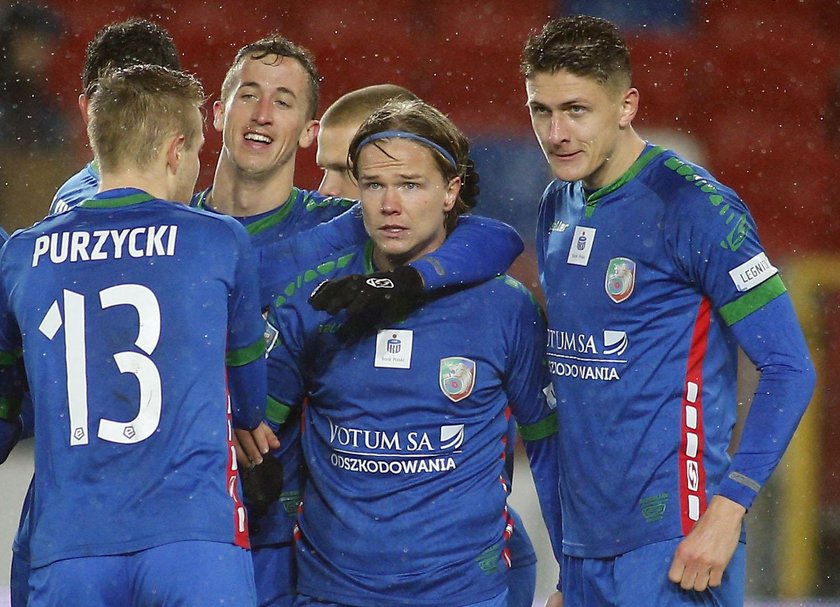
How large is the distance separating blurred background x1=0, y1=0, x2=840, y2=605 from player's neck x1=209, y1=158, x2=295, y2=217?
390 centimetres

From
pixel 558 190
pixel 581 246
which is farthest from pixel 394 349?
pixel 558 190

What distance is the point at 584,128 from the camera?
269 cm

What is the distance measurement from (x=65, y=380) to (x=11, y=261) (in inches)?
10.5

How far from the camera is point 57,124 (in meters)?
7.28

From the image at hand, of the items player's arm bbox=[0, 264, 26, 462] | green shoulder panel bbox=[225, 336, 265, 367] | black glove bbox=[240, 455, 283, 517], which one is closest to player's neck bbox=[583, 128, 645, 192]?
green shoulder panel bbox=[225, 336, 265, 367]

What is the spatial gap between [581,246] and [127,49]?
141 centimetres

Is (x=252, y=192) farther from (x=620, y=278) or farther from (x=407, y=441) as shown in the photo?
(x=620, y=278)

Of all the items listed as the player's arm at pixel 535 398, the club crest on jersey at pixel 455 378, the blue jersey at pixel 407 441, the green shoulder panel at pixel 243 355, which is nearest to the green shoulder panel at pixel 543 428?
the player's arm at pixel 535 398

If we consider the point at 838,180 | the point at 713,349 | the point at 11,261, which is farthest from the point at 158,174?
the point at 838,180

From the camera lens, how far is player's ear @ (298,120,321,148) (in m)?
3.27

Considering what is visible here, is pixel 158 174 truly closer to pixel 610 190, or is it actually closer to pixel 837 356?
pixel 610 190

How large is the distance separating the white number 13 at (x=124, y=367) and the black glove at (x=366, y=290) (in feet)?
1.23

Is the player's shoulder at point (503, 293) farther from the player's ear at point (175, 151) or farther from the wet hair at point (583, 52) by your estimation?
the player's ear at point (175, 151)

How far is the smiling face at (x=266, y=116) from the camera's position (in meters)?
3.16
